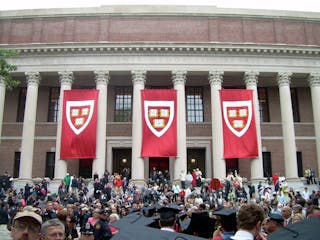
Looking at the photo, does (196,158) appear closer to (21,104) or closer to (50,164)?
(50,164)

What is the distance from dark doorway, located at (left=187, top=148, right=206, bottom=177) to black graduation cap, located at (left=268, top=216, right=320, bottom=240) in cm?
2954

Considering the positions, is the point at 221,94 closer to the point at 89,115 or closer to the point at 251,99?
the point at 251,99

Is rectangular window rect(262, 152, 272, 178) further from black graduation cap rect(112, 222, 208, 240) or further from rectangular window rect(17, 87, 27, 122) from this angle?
black graduation cap rect(112, 222, 208, 240)

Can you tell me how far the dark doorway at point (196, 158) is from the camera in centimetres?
3409

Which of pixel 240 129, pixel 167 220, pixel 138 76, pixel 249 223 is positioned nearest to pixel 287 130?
pixel 240 129

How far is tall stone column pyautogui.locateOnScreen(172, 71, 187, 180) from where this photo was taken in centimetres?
2928

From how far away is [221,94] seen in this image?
27344mm

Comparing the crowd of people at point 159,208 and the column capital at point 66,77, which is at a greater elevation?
the column capital at point 66,77

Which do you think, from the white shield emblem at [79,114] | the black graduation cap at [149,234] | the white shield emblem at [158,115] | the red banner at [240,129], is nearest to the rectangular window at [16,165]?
the white shield emblem at [79,114]

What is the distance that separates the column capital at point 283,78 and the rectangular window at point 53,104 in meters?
20.0

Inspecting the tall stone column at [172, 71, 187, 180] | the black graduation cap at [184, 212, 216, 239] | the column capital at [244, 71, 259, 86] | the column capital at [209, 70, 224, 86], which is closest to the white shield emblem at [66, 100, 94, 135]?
the tall stone column at [172, 71, 187, 180]

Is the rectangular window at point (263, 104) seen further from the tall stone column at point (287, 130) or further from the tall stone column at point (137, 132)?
the tall stone column at point (137, 132)

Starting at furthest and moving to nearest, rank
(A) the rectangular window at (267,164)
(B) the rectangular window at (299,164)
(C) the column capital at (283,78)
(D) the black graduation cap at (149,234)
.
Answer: (B) the rectangular window at (299,164)
(A) the rectangular window at (267,164)
(C) the column capital at (283,78)
(D) the black graduation cap at (149,234)

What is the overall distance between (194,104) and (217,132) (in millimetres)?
5906
